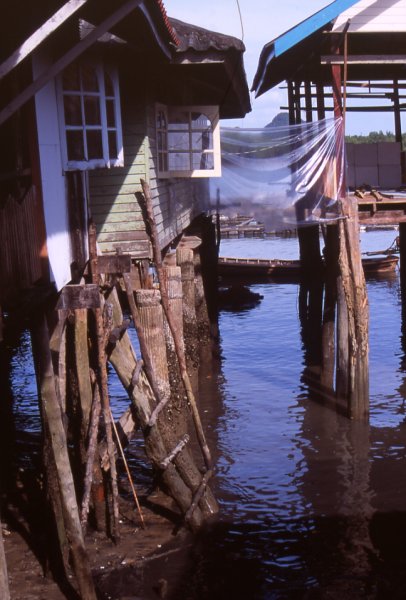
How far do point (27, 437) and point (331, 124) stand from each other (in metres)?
6.74

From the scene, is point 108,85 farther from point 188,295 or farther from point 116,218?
point 188,295

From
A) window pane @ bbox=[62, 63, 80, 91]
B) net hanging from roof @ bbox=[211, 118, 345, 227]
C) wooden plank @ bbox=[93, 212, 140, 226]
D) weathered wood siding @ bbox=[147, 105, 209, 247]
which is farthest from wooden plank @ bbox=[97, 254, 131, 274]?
net hanging from roof @ bbox=[211, 118, 345, 227]

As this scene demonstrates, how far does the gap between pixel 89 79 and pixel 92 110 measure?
388 mm

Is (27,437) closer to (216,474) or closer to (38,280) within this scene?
(216,474)

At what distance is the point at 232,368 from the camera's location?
53.5 feet

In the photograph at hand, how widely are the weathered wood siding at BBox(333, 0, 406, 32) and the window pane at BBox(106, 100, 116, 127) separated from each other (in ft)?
15.0

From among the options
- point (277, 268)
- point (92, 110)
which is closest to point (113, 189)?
point (92, 110)

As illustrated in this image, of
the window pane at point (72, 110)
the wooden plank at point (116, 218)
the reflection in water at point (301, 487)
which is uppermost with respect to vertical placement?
the window pane at point (72, 110)

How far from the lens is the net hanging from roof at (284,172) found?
11.9 m

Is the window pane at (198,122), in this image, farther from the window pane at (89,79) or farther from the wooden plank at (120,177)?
the window pane at (89,79)

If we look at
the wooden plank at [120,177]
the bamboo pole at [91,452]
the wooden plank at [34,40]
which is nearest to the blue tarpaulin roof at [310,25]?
the wooden plank at [120,177]

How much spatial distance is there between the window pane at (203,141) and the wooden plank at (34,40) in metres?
8.50

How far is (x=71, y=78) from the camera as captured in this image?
791cm

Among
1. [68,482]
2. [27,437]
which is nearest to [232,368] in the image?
[27,437]
